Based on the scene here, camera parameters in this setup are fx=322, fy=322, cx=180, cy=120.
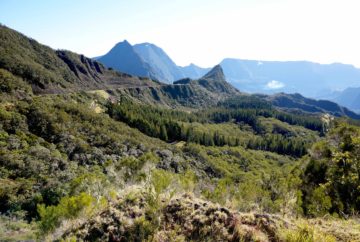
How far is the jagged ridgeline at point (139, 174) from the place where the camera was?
324 inches

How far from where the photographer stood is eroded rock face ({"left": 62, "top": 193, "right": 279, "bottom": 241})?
7.85m

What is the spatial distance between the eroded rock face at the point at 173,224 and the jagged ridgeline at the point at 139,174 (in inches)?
1.1

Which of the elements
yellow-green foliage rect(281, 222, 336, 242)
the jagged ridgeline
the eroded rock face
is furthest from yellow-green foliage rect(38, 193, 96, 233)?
yellow-green foliage rect(281, 222, 336, 242)

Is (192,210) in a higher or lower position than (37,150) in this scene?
higher

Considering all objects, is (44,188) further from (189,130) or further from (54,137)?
(189,130)

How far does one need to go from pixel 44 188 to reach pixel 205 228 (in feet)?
132

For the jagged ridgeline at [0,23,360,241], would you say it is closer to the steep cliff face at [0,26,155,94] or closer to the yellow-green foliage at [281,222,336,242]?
the yellow-green foliage at [281,222,336,242]

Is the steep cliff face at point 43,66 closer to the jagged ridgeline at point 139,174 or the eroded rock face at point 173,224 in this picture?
the jagged ridgeline at point 139,174

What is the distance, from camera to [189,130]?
13712cm

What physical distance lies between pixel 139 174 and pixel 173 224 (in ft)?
27.3

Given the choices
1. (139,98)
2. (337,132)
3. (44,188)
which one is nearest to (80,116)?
(44,188)

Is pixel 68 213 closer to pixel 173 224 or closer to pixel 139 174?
pixel 173 224

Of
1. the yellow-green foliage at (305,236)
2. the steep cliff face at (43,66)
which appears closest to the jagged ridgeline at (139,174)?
the yellow-green foliage at (305,236)

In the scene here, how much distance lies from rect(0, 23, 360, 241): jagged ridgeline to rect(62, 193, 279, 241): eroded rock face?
0.09 feet
